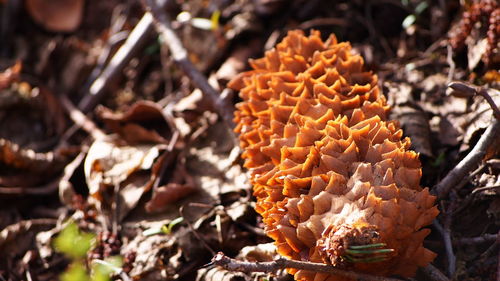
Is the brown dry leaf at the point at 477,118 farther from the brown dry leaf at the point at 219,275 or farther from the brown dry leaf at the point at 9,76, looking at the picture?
the brown dry leaf at the point at 9,76

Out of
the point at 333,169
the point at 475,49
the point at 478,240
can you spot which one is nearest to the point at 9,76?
the point at 333,169

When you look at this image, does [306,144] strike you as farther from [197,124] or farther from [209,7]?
[209,7]

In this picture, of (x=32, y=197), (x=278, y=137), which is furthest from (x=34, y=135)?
(x=278, y=137)

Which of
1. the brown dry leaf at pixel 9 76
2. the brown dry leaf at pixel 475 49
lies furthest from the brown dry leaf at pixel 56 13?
the brown dry leaf at pixel 475 49

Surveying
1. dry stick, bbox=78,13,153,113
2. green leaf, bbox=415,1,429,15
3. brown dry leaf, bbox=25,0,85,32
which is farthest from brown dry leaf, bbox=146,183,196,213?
brown dry leaf, bbox=25,0,85,32

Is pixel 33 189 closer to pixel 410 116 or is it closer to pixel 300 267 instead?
pixel 300 267

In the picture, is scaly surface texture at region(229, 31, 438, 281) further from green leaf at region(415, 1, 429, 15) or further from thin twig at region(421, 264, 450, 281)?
green leaf at region(415, 1, 429, 15)
